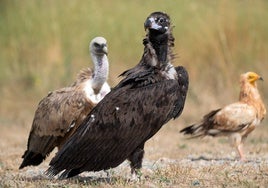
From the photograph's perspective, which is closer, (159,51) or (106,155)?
(106,155)

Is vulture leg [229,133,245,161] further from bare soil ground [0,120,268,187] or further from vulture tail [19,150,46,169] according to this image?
vulture tail [19,150,46,169]

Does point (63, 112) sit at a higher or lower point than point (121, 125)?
higher

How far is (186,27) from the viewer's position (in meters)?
15.0

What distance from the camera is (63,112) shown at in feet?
26.0

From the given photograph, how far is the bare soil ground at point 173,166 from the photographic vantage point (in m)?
6.77

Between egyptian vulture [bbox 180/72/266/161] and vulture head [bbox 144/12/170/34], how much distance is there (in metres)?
2.75

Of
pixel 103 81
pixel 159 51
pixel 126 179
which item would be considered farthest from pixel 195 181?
pixel 103 81

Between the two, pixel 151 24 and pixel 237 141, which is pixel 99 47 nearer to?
pixel 151 24

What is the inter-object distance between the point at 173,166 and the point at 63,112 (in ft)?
4.14

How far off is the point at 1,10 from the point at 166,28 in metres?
9.49

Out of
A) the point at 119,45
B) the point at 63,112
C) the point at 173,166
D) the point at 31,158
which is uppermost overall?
the point at 119,45

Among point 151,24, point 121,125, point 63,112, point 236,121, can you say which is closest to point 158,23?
point 151,24

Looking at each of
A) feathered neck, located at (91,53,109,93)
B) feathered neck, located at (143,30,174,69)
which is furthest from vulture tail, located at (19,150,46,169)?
feathered neck, located at (143,30,174,69)

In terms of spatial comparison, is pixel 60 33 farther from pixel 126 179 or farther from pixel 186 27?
pixel 126 179
